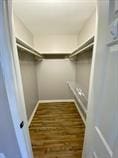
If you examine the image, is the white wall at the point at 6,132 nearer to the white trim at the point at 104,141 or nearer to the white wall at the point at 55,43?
the white trim at the point at 104,141

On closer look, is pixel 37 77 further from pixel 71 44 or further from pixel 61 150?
pixel 61 150

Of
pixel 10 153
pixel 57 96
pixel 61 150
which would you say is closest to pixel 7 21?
pixel 10 153

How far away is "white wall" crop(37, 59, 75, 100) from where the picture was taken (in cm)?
407

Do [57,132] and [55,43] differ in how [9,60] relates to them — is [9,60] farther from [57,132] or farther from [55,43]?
[55,43]

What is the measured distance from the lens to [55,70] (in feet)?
13.5

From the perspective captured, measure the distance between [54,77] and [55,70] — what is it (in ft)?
0.77

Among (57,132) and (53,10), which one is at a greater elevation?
(53,10)

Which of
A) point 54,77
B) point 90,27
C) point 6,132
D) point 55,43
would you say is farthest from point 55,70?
point 6,132

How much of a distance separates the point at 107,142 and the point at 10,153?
900 millimetres

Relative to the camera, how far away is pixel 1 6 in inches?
31.0

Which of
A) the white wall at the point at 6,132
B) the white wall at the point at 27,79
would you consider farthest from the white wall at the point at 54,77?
the white wall at the point at 6,132

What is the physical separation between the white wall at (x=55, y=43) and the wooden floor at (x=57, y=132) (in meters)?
1.79

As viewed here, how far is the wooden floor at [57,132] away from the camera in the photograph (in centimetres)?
203

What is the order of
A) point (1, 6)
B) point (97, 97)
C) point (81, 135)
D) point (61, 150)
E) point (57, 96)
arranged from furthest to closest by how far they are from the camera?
point (57, 96), point (81, 135), point (61, 150), point (97, 97), point (1, 6)
